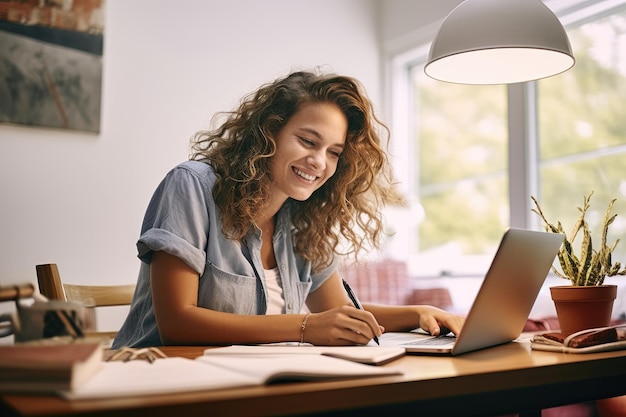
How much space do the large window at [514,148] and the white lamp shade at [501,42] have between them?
1.50m

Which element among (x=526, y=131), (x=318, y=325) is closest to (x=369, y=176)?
(x=318, y=325)

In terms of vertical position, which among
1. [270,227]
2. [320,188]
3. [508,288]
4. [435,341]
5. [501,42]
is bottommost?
[435,341]

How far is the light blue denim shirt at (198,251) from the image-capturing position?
1311 millimetres

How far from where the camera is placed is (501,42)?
1.44 meters

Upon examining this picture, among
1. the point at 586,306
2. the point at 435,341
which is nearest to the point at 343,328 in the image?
the point at 435,341

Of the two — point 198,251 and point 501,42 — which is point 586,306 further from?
point 198,251

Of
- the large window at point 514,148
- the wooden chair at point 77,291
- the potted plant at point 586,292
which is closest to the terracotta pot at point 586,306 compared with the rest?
the potted plant at point 586,292

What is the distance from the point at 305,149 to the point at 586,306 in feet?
2.28

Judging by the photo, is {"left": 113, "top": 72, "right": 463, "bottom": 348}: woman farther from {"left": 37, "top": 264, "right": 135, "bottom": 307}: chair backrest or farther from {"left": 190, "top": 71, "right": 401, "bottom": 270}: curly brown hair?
{"left": 37, "top": 264, "right": 135, "bottom": 307}: chair backrest

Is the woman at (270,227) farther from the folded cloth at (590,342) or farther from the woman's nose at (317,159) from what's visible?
the folded cloth at (590,342)

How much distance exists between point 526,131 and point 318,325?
236cm

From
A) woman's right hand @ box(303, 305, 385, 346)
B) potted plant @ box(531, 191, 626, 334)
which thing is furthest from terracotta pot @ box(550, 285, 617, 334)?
woman's right hand @ box(303, 305, 385, 346)

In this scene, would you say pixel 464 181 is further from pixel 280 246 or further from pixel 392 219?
pixel 280 246

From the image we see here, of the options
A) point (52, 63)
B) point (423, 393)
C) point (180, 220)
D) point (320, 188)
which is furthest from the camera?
point (52, 63)
